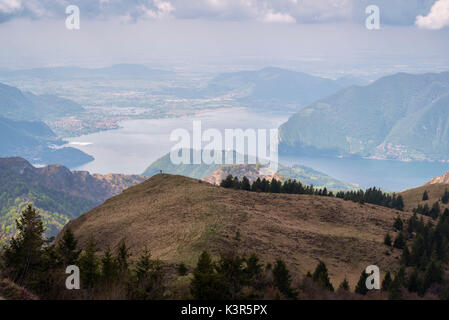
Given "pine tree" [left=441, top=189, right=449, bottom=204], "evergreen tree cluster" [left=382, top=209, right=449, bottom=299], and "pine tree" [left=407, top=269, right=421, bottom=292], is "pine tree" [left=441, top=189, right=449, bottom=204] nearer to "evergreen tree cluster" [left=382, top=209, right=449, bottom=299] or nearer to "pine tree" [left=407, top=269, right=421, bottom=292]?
"evergreen tree cluster" [left=382, top=209, right=449, bottom=299]

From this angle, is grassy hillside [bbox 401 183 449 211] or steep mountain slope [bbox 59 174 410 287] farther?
grassy hillside [bbox 401 183 449 211]

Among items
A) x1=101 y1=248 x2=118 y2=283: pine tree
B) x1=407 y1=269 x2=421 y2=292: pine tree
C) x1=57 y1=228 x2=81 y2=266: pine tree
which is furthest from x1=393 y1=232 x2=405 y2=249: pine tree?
x1=57 y1=228 x2=81 y2=266: pine tree

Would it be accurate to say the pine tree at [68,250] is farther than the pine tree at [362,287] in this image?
No

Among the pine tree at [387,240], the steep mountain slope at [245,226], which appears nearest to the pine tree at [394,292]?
the steep mountain slope at [245,226]

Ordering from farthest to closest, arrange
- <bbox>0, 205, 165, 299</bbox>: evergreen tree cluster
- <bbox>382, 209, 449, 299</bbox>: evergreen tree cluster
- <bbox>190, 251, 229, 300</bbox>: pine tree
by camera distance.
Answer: <bbox>382, 209, 449, 299</bbox>: evergreen tree cluster
<bbox>0, 205, 165, 299</bbox>: evergreen tree cluster
<bbox>190, 251, 229, 300</bbox>: pine tree

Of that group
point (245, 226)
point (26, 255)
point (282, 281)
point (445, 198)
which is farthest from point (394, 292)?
point (445, 198)

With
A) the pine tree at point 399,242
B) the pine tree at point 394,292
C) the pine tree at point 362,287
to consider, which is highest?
the pine tree at point 399,242

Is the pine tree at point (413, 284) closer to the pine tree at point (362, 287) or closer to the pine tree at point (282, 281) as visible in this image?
the pine tree at point (362, 287)
